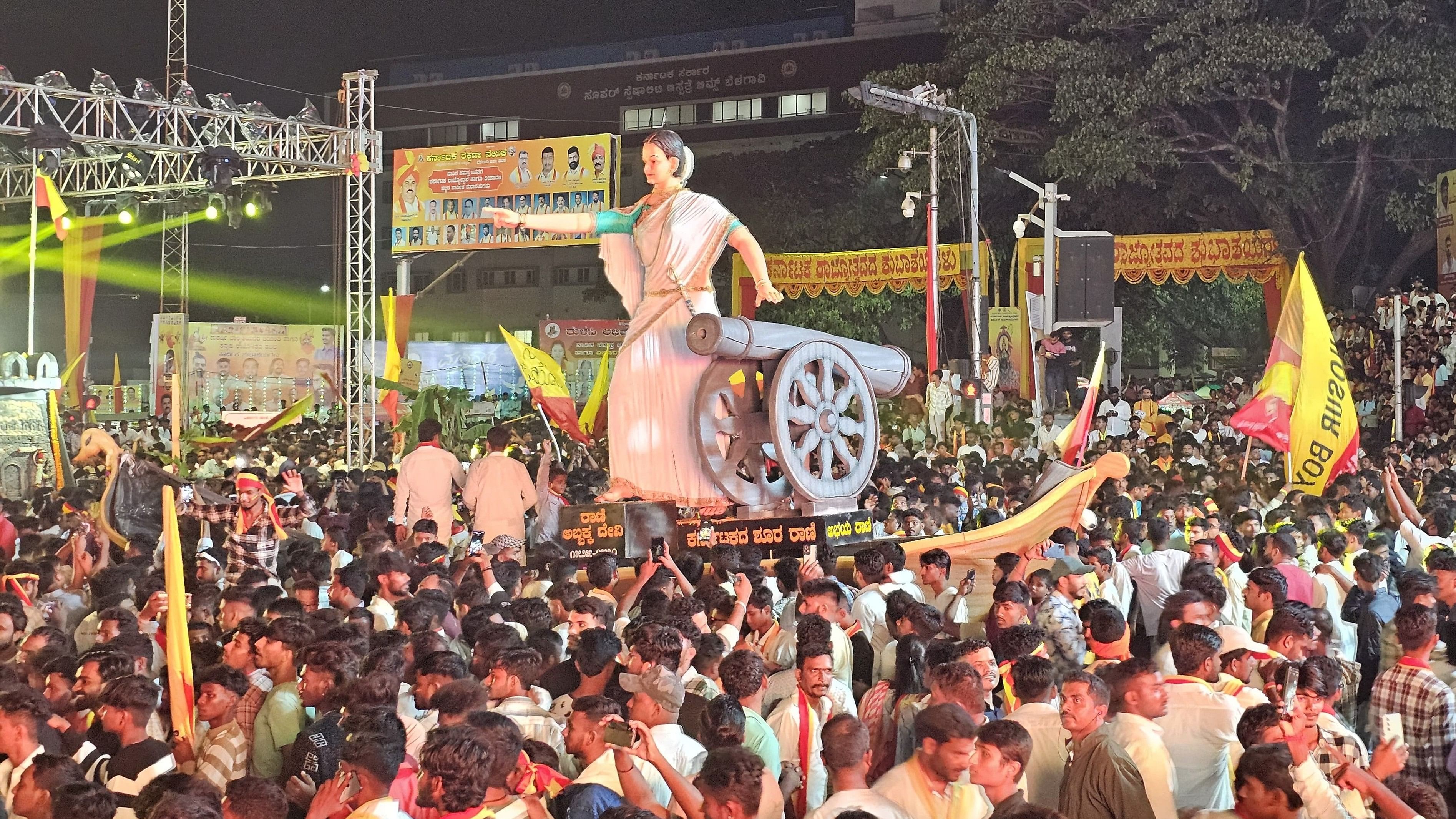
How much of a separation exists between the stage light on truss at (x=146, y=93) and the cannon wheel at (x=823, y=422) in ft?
38.2

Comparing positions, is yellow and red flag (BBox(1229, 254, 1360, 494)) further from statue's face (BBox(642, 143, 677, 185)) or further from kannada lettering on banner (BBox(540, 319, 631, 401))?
kannada lettering on banner (BBox(540, 319, 631, 401))

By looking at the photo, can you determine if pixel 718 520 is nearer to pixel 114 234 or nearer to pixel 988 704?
pixel 988 704

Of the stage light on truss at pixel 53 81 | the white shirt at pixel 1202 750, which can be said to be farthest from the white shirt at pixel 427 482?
the stage light on truss at pixel 53 81

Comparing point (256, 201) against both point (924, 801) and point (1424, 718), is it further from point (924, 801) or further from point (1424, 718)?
point (924, 801)

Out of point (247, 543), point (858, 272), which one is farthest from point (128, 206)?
point (247, 543)

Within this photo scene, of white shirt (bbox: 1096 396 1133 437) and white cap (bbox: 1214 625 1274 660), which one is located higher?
white shirt (bbox: 1096 396 1133 437)

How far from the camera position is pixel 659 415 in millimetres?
8875

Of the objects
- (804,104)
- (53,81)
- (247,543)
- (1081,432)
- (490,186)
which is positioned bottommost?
(247,543)

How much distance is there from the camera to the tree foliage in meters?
20.6

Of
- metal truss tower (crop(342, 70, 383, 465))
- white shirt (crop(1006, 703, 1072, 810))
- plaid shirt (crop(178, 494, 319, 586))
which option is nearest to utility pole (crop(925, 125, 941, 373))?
metal truss tower (crop(342, 70, 383, 465))

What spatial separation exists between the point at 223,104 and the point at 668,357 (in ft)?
38.9

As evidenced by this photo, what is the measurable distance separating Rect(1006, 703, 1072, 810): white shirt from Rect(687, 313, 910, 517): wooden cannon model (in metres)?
4.13

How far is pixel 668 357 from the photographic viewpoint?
29.0ft

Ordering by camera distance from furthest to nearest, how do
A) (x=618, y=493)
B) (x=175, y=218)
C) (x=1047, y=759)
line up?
(x=175, y=218), (x=618, y=493), (x=1047, y=759)
